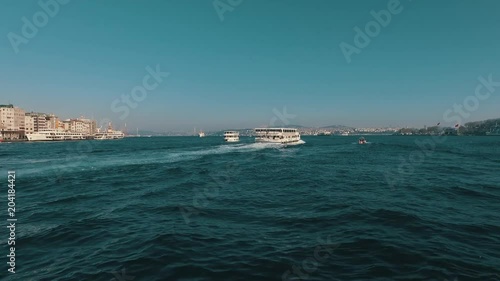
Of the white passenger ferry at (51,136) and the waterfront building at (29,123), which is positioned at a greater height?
the waterfront building at (29,123)

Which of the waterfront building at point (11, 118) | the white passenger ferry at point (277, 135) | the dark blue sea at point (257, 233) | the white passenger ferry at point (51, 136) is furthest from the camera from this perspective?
the waterfront building at point (11, 118)

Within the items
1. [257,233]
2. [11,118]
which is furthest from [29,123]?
[257,233]

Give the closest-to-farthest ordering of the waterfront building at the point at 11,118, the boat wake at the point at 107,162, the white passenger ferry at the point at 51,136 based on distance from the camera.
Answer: the boat wake at the point at 107,162, the white passenger ferry at the point at 51,136, the waterfront building at the point at 11,118

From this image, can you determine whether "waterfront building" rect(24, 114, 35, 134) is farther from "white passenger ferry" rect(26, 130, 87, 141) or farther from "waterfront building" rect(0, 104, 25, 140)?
"white passenger ferry" rect(26, 130, 87, 141)

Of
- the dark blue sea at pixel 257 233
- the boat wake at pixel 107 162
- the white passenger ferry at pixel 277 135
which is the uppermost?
the white passenger ferry at pixel 277 135
